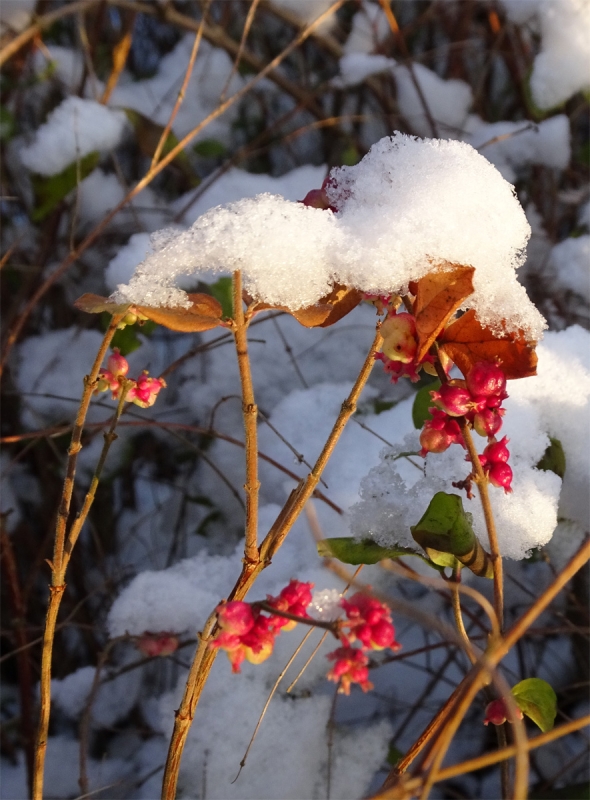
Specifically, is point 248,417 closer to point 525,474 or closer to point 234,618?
point 234,618

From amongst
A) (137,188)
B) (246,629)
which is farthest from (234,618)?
(137,188)

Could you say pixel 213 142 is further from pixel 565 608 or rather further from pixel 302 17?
pixel 565 608

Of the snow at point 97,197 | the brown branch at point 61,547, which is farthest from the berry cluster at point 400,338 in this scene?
the snow at point 97,197

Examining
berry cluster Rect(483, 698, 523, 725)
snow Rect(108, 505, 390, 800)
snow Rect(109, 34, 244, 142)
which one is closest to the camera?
berry cluster Rect(483, 698, 523, 725)

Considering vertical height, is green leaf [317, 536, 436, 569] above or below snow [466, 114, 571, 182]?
A: below

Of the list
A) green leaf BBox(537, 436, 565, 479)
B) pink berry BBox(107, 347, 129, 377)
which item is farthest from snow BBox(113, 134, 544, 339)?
green leaf BBox(537, 436, 565, 479)

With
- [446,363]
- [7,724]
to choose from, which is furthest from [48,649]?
[7,724]

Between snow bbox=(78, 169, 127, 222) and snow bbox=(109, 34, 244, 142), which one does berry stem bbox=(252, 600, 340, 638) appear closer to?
snow bbox=(78, 169, 127, 222)
